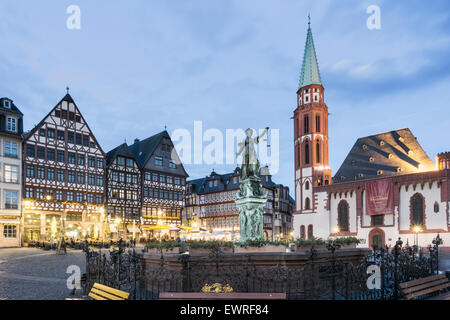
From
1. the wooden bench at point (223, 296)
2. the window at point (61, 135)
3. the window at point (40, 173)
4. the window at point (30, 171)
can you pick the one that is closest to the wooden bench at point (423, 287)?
the wooden bench at point (223, 296)

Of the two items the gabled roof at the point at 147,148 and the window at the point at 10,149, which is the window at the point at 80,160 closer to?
the window at the point at 10,149

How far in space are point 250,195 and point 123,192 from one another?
115ft

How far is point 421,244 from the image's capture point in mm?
39312

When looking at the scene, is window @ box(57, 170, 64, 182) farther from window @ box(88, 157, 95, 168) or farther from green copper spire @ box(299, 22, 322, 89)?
green copper spire @ box(299, 22, 322, 89)

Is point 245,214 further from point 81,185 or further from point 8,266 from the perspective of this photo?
point 81,185

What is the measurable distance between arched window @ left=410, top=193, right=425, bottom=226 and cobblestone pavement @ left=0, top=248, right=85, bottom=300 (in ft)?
106

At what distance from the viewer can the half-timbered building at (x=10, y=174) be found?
37219 mm

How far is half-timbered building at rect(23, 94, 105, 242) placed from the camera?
3950 centimetres

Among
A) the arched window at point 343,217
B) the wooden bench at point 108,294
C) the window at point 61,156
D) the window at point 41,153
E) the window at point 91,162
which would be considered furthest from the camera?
the arched window at point 343,217

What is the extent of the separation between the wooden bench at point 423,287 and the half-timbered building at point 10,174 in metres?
36.8

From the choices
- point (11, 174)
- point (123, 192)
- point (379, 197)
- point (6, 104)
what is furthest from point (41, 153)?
point (379, 197)
